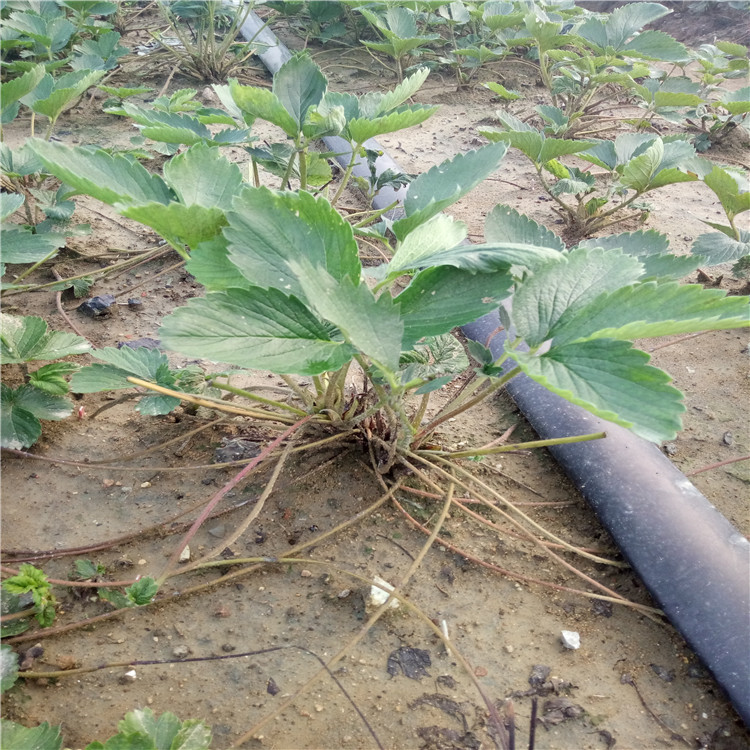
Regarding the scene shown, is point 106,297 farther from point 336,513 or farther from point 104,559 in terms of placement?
point 336,513

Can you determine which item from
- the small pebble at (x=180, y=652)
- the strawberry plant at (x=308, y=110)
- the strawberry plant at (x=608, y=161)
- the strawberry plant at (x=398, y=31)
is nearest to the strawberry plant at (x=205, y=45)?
the strawberry plant at (x=398, y=31)

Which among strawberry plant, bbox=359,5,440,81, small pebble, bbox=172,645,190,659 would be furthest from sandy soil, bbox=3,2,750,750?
strawberry plant, bbox=359,5,440,81

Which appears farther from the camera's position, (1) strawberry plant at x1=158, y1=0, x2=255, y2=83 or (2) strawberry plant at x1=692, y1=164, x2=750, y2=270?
(1) strawberry plant at x1=158, y1=0, x2=255, y2=83

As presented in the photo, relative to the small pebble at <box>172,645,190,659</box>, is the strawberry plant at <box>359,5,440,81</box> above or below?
above

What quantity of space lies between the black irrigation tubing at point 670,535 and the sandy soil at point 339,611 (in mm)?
46

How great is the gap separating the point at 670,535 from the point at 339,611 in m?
0.52

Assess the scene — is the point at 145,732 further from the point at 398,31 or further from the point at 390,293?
the point at 398,31

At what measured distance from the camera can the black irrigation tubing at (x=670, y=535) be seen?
84 centimetres

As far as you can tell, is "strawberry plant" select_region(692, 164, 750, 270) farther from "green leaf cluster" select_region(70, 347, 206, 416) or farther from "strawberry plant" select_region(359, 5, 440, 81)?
"strawberry plant" select_region(359, 5, 440, 81)

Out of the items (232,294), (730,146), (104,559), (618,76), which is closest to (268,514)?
(104,559)

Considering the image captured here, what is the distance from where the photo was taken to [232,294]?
719mm

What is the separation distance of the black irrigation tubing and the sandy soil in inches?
1.8

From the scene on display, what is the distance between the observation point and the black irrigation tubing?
845 millimetres

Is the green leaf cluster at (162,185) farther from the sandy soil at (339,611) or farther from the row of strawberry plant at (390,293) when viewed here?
the sandy soil at (339,611)
